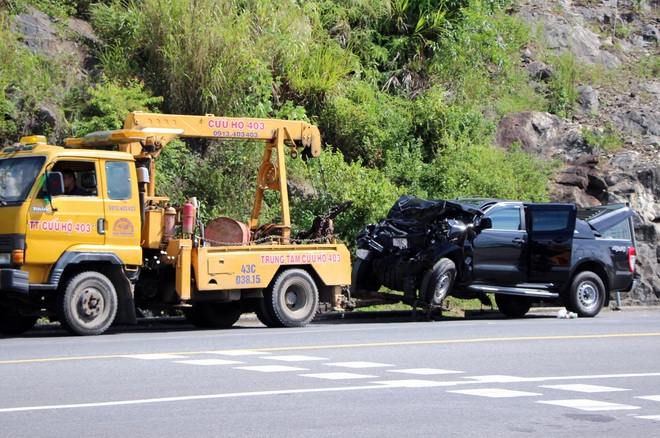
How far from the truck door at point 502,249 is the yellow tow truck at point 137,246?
2.56m

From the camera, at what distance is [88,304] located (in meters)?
14.7

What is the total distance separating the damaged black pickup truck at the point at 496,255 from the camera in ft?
59.0

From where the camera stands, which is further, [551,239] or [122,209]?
[551,239]

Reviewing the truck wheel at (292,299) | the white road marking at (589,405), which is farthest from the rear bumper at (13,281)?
the white road marking at (589,405)

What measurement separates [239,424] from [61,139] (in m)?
14.7

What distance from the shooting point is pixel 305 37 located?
26.5 meters

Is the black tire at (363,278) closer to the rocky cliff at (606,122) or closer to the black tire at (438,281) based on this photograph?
the black tire at (438,281)

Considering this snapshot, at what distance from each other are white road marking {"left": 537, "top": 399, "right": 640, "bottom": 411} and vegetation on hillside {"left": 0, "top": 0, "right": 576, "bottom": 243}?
11.6m

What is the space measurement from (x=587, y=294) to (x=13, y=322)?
34.5ft

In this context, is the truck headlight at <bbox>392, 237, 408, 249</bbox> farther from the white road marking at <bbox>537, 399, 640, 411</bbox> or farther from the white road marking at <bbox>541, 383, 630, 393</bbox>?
the white road marking at <bbox>537, 399, 640, 411</bbox>

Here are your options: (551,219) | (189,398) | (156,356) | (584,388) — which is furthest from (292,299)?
(189,398)

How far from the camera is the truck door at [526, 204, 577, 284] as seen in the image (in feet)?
62.2

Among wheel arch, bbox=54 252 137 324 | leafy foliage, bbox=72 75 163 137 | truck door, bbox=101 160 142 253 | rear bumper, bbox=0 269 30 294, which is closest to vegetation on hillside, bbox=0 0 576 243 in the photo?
leafy foliage, bbox=72 75 163 137

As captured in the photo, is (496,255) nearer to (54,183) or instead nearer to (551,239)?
(551,239)
